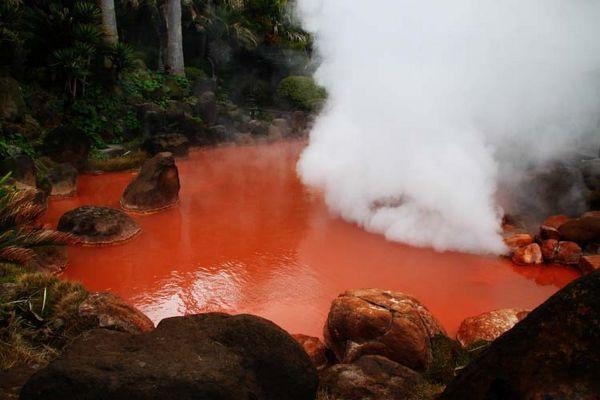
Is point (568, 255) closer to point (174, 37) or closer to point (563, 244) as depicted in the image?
point (563, 244)

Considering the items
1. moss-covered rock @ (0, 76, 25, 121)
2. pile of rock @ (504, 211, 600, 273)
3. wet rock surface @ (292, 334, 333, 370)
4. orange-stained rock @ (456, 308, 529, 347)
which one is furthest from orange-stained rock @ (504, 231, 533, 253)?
moss-covered rock @ (0, 76, 25, 121)

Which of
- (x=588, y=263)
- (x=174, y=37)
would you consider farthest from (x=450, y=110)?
(x=174, y=37)

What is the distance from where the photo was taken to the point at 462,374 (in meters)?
2.18

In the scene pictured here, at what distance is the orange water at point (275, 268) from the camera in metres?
5.46

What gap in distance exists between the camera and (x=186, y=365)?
2.57 metres

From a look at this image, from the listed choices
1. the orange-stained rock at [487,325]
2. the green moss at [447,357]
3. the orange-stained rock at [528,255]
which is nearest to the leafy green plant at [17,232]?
the green moss at [447,357]

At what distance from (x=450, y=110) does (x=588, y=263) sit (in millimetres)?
3522

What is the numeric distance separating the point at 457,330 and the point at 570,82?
661 centimetres

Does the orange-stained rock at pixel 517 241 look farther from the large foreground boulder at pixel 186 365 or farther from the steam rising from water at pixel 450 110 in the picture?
the large foreground boulder at pixel 186 365

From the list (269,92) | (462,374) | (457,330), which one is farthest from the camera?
(269,92)

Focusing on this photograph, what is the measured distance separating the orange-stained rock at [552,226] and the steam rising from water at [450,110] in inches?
27.7

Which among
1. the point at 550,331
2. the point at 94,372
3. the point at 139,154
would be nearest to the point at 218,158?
the point at 139,154

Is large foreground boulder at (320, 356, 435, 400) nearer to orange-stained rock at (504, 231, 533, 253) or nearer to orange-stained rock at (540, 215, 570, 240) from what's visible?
orange-stained rock at (504, 231, 533, 253)

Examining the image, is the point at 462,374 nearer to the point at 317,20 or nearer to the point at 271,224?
the point at 271,224
